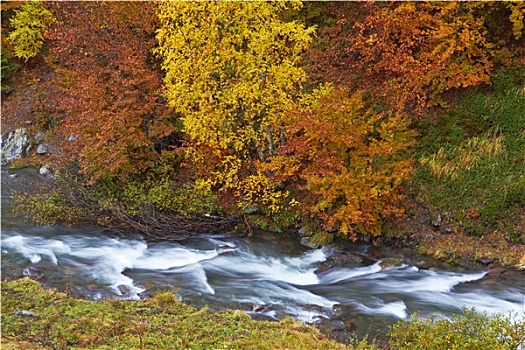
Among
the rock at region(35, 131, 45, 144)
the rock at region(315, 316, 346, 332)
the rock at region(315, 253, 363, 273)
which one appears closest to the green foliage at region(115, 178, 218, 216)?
the rock at region(315, 253, 363, 273)

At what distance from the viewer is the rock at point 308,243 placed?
12664 millimetres

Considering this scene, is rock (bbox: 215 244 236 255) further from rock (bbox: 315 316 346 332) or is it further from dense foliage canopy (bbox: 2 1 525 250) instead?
rock (bbox: 315 316 346 332)

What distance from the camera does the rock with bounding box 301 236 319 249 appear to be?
41.5 ft

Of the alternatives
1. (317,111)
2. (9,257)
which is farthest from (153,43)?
(9,257)

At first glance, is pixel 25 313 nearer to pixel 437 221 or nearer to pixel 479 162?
pixel 437 221

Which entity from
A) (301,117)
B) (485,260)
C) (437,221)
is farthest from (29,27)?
(485,260)

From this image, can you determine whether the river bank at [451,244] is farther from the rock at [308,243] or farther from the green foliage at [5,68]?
the green foliage at [5,68]

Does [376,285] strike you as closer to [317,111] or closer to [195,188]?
[317,111]

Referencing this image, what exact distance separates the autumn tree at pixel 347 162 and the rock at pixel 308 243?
48 cm

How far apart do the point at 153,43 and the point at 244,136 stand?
454 centimetres

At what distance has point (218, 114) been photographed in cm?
1254

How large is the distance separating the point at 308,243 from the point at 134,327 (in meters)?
6.32

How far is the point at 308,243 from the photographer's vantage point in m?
12.8

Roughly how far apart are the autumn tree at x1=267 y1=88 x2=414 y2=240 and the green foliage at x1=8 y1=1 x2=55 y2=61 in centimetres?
1424
